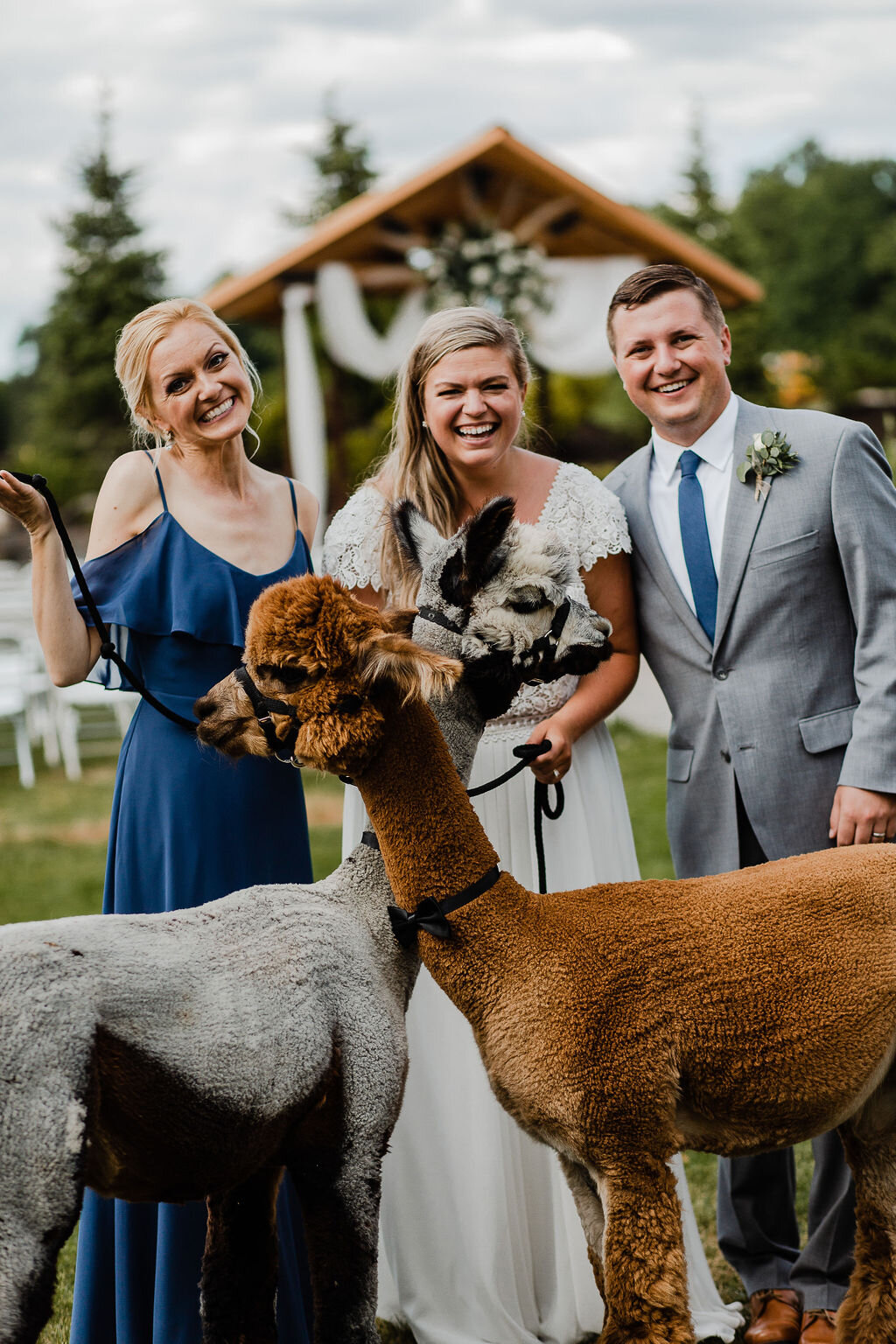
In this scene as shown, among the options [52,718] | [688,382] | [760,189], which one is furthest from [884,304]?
[688,382]

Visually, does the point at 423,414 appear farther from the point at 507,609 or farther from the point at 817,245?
the point at 817,245

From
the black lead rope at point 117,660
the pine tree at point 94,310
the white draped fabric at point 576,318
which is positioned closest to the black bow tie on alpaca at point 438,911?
the black lead rope at point 117,660

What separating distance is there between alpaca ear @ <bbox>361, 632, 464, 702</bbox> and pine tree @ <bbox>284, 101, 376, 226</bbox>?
4372 cm

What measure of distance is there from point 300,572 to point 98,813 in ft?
28.6

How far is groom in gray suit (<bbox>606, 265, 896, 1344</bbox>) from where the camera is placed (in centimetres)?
316

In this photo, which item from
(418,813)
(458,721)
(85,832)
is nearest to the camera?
(418,813)

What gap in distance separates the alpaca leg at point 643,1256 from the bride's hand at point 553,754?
3.32 feet

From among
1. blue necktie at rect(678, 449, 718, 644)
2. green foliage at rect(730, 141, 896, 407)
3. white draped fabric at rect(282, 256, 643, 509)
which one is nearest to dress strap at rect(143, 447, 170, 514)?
blue necktie at rect(678, 449, 718, 644)

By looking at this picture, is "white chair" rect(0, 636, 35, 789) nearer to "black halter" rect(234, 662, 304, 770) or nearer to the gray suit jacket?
the gray suit jacket

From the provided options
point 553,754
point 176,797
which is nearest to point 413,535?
point 553,754

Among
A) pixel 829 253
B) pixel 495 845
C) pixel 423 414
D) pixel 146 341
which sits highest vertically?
pixel 829 253

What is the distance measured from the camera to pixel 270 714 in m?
2.24

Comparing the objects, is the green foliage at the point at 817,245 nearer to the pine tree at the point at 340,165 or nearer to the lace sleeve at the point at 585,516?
the pine tree at the point at 340,165

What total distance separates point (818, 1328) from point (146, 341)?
10.5 ft
